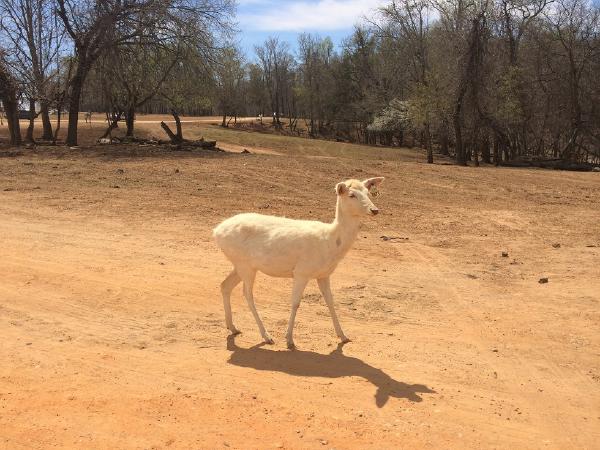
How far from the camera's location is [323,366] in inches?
249

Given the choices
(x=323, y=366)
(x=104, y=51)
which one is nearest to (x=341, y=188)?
(x=323, y=366)

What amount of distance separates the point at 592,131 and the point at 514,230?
30.5 metres

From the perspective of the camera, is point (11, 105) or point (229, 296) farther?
point (11, 105)

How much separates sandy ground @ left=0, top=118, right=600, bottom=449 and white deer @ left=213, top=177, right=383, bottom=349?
2.82ft

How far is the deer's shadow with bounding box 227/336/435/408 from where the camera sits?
581 centimetres

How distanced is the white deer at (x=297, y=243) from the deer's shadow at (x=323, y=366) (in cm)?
28

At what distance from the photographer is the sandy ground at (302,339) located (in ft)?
16.8

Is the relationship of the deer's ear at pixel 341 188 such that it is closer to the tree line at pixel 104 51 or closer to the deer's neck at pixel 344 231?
the deer's neck at pixel 344 231

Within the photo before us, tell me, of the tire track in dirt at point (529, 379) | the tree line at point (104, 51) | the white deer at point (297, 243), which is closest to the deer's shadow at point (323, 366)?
the white deer at point (297, 243)

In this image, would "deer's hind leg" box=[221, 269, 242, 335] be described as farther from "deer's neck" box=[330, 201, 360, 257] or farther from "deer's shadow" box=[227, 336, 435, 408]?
"deer's neck" box=[330, 201, 360, 257]

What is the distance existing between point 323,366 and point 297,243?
4.66 feet

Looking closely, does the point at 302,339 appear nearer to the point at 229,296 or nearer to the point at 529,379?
the point at 229,296

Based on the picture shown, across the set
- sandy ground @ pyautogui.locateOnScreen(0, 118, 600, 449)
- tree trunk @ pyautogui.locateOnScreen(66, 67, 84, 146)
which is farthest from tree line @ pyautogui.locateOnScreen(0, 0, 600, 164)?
sandy ground @ pyautogui.locateOnScreen(0, 118, 600, 449)


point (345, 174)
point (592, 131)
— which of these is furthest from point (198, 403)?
point (592, 131)
